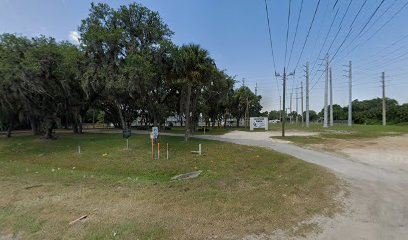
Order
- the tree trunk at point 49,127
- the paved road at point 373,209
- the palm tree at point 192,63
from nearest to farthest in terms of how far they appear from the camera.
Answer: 1. the paved road at point 373,209
2. the palm tree at point 192,63
3. the tree trunk at point 49,127

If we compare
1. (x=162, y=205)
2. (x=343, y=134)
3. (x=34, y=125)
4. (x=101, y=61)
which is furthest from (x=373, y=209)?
(x=34, y=125)

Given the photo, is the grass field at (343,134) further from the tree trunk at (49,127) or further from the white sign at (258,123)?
the tree trunk at (49,127)

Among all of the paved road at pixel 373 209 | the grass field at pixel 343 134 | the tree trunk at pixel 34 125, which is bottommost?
the paved road at pixel 373 209

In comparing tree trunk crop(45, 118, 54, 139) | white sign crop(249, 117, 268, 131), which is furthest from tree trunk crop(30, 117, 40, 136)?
white sign crop(249, 117, 268, 131)

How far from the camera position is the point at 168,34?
20.7 meters

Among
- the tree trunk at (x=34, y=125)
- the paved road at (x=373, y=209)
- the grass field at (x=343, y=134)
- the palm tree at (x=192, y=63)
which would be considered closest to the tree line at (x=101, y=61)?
the palm tree at (x=192, y=63)

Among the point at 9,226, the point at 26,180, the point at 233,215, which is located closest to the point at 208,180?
the point at 233,215

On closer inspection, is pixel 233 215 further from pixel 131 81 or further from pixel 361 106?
pixel 361 106

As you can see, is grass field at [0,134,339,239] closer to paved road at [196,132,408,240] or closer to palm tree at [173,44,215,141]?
paved road at [196,132,408,240]

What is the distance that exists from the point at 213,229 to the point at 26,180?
21.2 ft

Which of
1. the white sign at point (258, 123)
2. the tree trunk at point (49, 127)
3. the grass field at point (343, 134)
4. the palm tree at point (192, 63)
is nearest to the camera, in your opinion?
the palm tree at point (192, 63)

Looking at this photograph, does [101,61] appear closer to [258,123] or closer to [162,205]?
[162,205]

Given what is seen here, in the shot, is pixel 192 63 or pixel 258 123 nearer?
pixel 192 63

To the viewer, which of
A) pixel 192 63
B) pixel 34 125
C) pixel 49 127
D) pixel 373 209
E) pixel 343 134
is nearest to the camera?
pixel 373 209
